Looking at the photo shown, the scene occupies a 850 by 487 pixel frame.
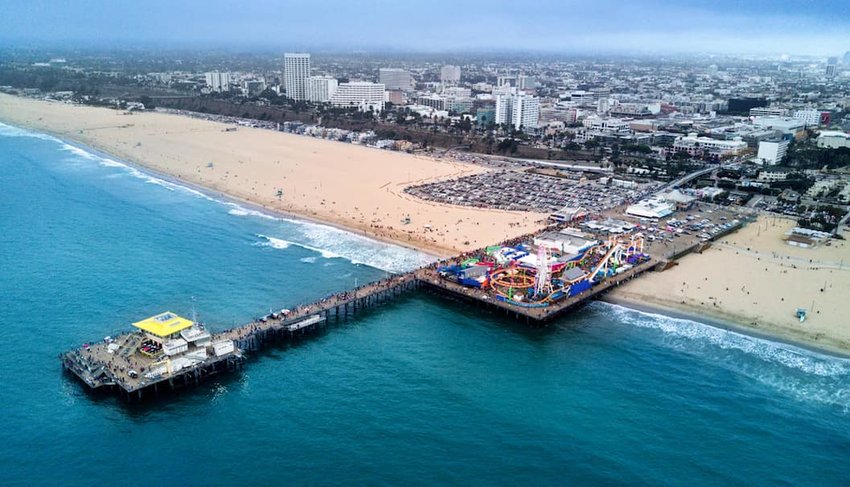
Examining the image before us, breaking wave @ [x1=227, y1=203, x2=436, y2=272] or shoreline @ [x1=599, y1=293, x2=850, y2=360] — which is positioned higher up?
breaking wave @ [x1=227, y1=203, x2=436, y2=272]

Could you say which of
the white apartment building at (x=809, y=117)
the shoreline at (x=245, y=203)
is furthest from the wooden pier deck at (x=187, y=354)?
the white apartment building at (x=809, y=117)

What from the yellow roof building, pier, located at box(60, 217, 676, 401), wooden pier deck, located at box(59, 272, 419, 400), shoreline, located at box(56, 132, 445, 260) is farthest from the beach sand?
the yellow roof building

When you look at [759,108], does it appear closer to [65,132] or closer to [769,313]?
[769,313]

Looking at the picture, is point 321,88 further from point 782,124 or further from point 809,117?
point 809,117

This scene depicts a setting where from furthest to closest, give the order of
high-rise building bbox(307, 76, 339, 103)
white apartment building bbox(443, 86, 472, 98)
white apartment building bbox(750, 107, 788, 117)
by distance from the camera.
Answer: white apartment building bbox(443, 86, 472, 98), high-rise building bbox(307, 76, 339, 103), white apartment building bbox(750, 107, 788, 117)

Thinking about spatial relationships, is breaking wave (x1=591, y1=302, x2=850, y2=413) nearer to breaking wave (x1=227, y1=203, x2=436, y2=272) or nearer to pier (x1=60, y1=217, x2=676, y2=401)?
pier (x1=60, y1=217, x2=676, y2=401)

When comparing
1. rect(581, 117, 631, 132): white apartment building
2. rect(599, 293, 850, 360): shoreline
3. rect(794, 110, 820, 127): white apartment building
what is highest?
rect(794, 110, 820, 127): white apartment building

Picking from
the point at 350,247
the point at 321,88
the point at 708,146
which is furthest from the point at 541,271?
the point at 321,88

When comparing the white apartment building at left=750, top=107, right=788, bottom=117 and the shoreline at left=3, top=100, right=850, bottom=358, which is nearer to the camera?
the shoreline at left=3, top=100, right=850, bottom=358
